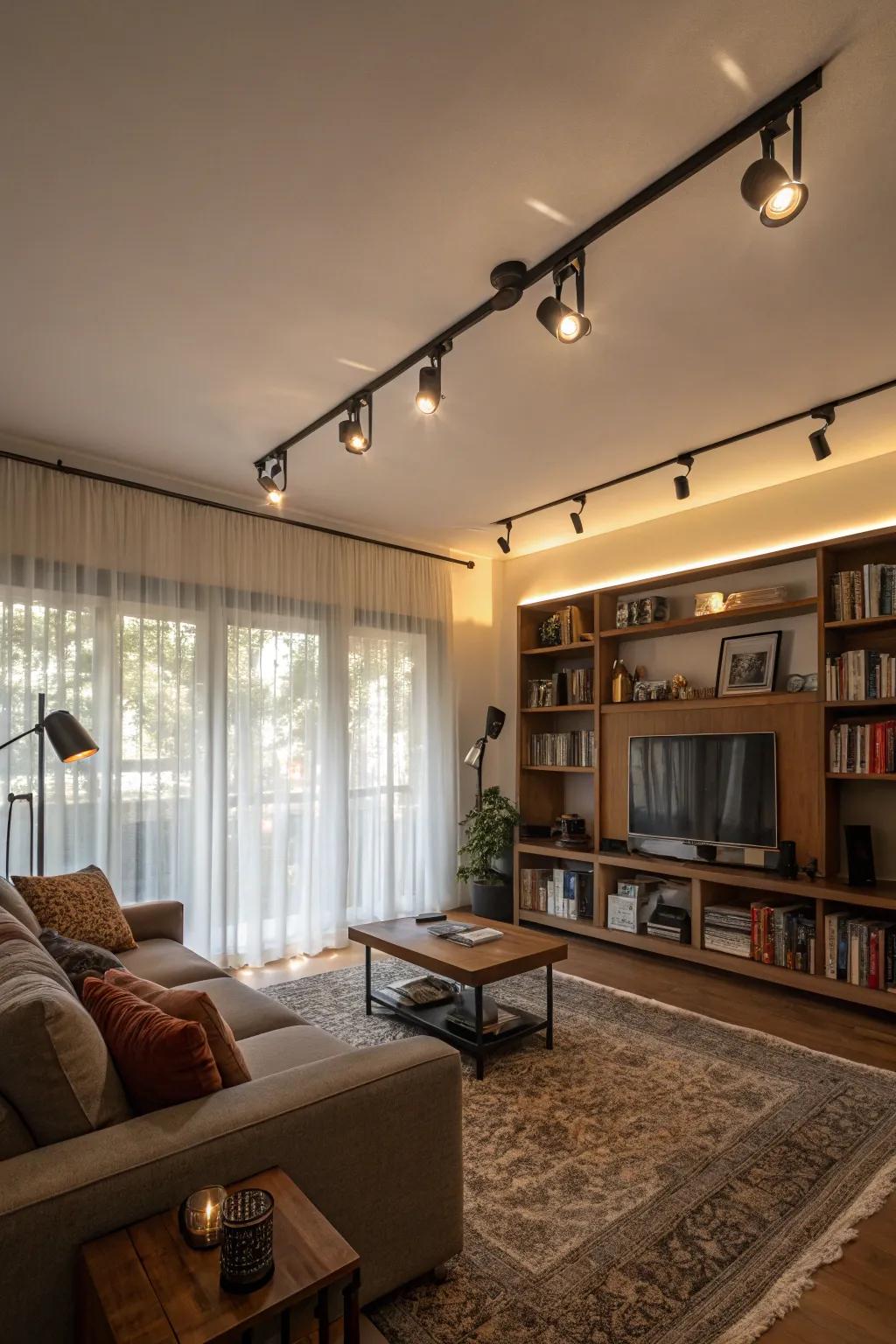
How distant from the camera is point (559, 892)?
508 centimetres

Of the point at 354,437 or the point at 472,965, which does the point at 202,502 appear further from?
the point at 472,965

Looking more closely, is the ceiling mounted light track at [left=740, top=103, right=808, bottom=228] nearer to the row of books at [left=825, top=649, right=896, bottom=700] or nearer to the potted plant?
the row of books at [left=825, top=649, right=896, bottom=700]

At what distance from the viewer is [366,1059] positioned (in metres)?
1.70

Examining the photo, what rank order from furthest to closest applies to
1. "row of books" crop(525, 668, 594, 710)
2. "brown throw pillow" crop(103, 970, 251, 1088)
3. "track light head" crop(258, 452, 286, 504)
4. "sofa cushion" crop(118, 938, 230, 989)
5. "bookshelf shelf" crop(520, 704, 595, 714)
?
"row of books" crop(525, 668, 594, 710)
"bookshelf shelf" crop(520, 704, 595, 714)
"track light head" crop(258, 452, 286, 504)
"sofa cushion" crop(118, 938, 230, 989)
"brown throw pillow" crop(103, 970, 251, 1088)

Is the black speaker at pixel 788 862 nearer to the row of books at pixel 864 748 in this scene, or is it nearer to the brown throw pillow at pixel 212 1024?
the row of books at pixel 864 748

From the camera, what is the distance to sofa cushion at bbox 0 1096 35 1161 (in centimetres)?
130

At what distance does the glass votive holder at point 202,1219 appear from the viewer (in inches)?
47.6

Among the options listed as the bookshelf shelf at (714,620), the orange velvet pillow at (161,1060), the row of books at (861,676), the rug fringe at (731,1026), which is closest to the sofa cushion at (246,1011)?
the orange velvet pillow at (161,1060)

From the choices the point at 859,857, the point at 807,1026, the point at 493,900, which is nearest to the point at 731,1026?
the point at 807,1026

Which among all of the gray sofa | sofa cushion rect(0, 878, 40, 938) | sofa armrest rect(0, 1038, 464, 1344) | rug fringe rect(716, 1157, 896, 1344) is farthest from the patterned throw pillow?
rug fringe rect(716, 1157, 896, 1344)

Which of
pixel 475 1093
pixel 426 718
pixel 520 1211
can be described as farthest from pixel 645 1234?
pixel 426 718

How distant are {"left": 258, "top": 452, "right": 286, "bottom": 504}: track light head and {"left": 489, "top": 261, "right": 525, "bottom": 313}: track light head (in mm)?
1713

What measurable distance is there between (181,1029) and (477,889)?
3.96m

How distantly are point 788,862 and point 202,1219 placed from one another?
349 centimetres
